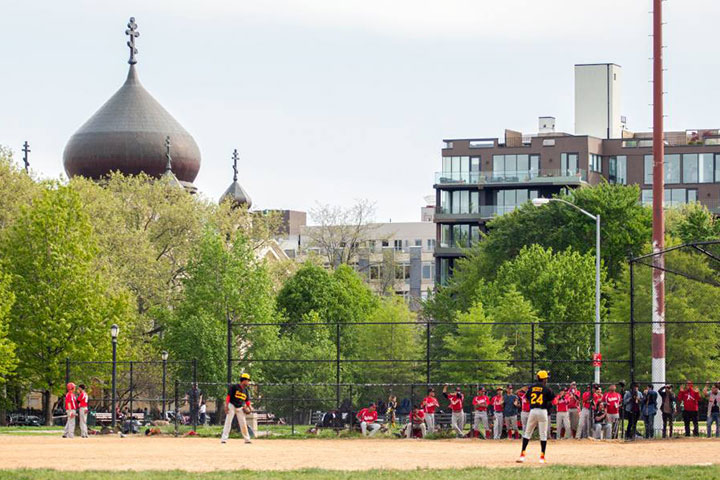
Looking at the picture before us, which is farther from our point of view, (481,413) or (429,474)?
(481,413)

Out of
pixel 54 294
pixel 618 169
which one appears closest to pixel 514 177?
pixel 618 169

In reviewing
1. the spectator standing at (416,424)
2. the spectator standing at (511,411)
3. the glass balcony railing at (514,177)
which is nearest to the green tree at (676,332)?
the spectator standing at (511,411)

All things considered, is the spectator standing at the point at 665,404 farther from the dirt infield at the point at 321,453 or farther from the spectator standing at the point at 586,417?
the spectator standing at the point at 586,417

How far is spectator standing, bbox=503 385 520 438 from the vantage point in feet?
140

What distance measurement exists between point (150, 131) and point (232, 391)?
6629 cm

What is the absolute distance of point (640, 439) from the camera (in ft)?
138

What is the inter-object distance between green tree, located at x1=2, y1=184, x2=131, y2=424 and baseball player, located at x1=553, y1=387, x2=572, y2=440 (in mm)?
25365

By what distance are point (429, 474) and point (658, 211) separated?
16965mm

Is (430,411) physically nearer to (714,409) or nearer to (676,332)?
(714,409)

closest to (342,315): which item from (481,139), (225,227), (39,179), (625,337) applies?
(225,227)

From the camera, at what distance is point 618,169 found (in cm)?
11581

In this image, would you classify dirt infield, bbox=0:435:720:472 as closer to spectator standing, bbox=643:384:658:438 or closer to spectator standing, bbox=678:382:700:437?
spectator standing, bbox=643:384:658:438

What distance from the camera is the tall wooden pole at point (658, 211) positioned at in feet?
140

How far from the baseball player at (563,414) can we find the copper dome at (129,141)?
63.6 m
